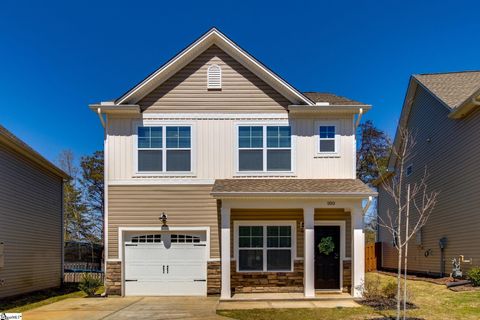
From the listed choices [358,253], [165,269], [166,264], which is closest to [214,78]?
[166,264]

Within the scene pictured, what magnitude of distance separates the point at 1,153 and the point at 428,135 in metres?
15.2

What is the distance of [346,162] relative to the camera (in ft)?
45.1

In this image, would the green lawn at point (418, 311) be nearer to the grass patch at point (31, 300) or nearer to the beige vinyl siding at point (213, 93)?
the grass patch at point (31, 300)

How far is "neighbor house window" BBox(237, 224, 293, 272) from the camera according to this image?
13695 mm

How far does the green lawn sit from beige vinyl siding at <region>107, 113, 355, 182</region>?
434 centimetres

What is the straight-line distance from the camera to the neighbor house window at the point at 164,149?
44.9ft

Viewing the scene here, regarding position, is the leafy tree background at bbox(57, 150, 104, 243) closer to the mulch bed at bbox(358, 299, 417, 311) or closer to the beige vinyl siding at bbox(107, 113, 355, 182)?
the beige vinyl siding at bbox(107, 113, 355, 182)

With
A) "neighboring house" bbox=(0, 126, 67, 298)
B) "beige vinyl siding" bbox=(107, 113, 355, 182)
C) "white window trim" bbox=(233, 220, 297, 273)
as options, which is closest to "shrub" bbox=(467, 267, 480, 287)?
"beige vinyl siding" bbox=(107, 113, 355, 182)

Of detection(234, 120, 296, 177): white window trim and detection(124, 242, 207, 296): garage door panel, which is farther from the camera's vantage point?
detection(234, 120, 296, 177): white window trim

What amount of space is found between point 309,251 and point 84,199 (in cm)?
2608

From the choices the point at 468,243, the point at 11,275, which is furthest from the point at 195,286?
the point at 468,243

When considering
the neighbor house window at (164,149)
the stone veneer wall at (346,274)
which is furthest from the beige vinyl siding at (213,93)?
the stone veneer wall at (346,274)

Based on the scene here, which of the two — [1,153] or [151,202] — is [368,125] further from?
[1,153]

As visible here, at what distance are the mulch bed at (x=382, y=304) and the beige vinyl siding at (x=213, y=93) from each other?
6086 mm
